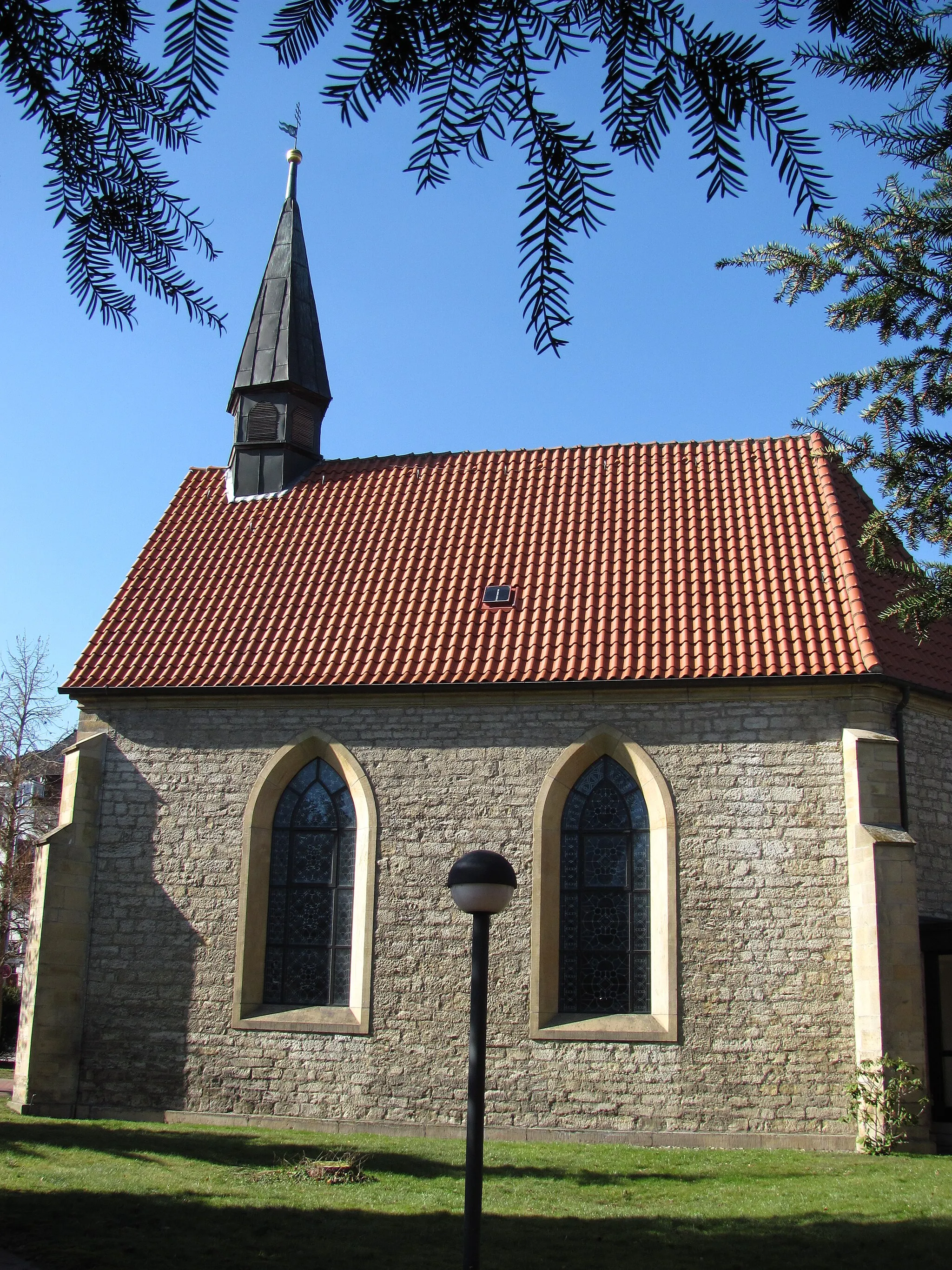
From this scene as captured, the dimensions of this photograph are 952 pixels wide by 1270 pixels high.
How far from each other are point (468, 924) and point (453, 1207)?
15.8ft

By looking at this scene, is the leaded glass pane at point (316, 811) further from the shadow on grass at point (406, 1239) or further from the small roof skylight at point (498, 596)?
the shadow on grass at point (406, 1239)

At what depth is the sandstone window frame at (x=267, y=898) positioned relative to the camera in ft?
43.9

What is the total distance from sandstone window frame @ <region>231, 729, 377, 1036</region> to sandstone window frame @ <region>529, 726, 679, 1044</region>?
198cm

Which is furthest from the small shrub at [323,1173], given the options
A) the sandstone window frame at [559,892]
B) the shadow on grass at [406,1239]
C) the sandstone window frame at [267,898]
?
the sandstone window frame at [559,892]

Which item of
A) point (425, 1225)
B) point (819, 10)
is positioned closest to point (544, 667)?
point (425, 1225)

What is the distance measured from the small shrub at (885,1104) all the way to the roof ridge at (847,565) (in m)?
4.12

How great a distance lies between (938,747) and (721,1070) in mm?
Result: 4647

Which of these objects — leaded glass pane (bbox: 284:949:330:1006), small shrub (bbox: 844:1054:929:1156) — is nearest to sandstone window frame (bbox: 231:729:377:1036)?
leaded glass pane (bbox: 284:949:330:1006)

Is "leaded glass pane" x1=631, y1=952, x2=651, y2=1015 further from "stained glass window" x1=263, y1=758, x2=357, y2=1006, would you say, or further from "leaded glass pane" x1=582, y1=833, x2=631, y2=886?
"stained glass window" x1=263, y1=758, x2=357, y2=1006

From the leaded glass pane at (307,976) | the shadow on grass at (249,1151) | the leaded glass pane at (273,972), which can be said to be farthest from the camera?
the leaded glass pane at (273,972)

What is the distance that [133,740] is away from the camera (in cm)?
1487

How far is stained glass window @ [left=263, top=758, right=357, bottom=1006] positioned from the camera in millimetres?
13914

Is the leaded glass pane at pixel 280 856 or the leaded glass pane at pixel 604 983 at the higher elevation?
the leaded glass pane at pixel 280 856

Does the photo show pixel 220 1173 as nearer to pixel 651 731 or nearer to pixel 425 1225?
pixel 425 1225
